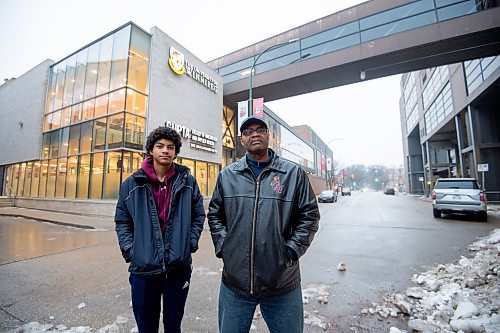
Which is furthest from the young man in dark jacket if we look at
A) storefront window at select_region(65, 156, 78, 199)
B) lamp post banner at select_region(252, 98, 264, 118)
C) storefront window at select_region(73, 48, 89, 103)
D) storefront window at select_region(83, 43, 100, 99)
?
storefront window at select_region(73, 48, 89, 103)

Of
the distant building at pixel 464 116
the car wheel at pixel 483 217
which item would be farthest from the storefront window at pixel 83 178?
the distant building at pixel 464 116

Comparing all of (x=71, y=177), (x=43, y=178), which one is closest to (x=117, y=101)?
(x=71, y=177)

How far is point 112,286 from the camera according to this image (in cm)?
412

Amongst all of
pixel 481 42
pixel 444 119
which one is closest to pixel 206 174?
pixel 481 42

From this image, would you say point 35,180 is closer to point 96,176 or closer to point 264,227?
point 96,176

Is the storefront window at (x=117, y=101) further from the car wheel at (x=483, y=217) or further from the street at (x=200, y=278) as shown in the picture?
the car wheel at (x=483, y=217)

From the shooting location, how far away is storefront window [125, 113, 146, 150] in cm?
1388

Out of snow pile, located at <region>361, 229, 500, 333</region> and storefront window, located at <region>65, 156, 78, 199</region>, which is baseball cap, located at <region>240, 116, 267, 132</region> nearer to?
snow pile, located at <region>361, 229, 500, 333</region>

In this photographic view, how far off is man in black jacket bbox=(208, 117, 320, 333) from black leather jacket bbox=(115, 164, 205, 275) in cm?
39

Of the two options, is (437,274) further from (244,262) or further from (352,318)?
(244,262)

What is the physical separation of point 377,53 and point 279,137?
16.5 metres

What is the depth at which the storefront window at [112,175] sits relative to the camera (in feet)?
45.0

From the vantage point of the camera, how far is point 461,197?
1080 cm

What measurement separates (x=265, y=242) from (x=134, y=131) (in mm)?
14406
